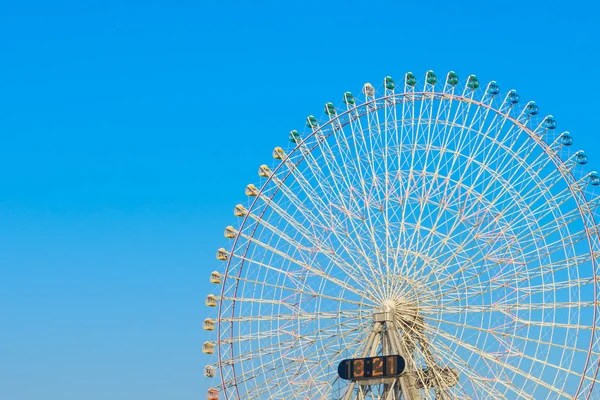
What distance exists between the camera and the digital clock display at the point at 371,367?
68500 mm

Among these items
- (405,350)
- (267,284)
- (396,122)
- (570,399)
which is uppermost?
(396,122)

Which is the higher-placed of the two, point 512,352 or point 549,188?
point 549,188

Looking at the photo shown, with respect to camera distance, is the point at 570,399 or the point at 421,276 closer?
the point at 570,399

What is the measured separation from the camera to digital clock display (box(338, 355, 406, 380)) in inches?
2697

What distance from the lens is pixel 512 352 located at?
6612 centimetres

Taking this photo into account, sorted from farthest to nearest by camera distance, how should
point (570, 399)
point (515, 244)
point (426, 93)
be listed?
point (426, 93), point (515, 244), point (570, 399)

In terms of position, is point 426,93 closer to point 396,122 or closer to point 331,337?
point 396,122

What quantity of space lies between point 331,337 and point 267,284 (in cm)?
519

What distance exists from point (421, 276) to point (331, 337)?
6541 mm

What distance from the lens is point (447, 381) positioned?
68.7m

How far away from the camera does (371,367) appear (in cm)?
6938

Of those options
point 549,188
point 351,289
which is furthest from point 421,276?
point 549,188

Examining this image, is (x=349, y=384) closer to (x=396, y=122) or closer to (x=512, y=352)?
(x=512, y=352)

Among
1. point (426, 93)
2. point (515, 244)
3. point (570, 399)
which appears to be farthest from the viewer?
point (426, 93)
